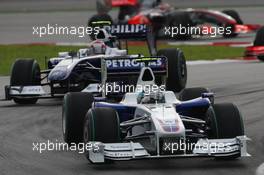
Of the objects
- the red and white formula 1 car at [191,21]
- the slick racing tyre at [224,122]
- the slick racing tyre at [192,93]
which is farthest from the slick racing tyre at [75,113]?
the red and white formula 1 car at [191,21]

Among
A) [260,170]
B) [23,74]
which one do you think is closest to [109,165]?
[260,170]

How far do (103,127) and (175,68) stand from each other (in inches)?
260

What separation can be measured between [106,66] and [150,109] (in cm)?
185

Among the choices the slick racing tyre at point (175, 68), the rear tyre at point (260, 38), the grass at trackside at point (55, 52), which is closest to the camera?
the slick racing tyre at point (175, 68)

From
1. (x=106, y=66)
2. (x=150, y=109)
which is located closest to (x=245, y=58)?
(x=106, y=66)

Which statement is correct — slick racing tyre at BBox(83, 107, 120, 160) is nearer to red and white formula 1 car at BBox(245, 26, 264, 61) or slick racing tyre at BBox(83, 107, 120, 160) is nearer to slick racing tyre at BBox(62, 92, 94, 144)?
slick racing tyre at BBox(62, 92, 94, 144)

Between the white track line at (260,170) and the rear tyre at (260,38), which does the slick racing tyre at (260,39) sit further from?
the white track line at (260,170)

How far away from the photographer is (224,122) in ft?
35.3

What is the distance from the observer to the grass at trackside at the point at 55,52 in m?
25.1

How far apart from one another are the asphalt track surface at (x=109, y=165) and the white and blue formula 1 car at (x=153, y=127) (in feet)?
0.57

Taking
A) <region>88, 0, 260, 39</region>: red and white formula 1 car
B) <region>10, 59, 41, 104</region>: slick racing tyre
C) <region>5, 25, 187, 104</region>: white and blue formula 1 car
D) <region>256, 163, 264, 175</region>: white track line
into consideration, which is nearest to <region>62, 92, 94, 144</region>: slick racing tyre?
<region>256, 163, 264, 175</region>: white track line

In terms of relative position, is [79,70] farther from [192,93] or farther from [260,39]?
[260,39]

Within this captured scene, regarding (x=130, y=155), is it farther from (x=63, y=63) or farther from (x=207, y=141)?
A: (x=63, y=63)

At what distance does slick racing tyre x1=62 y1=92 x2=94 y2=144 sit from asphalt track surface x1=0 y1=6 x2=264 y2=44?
19.4m
